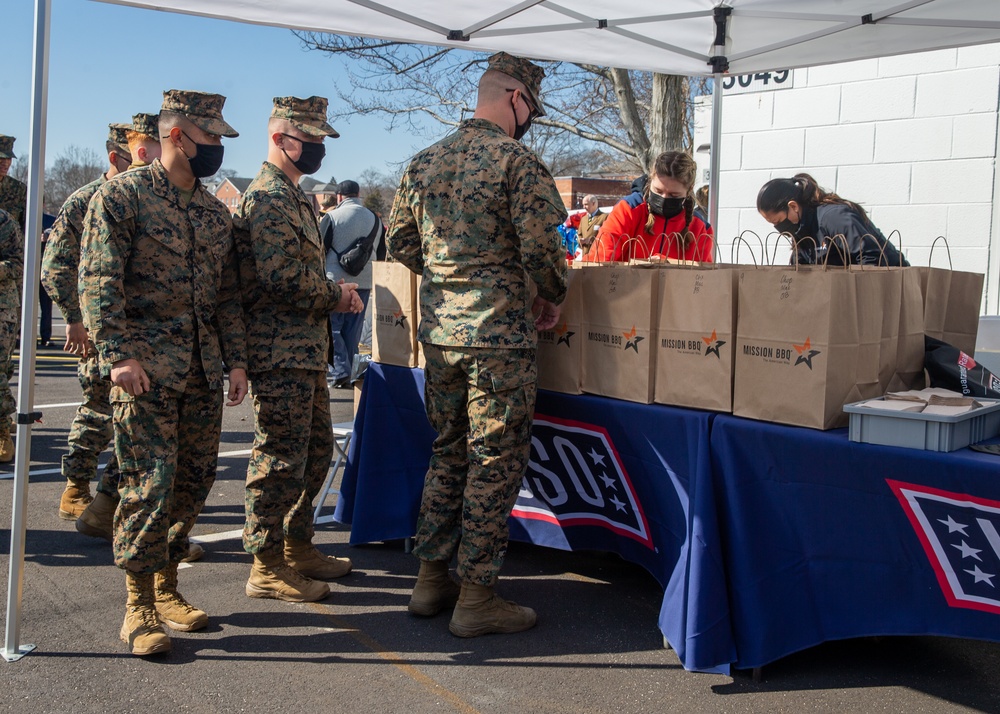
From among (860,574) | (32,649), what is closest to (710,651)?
(860,574)

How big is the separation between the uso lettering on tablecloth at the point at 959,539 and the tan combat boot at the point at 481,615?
147 cm

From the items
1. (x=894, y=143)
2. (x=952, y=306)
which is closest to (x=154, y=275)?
(x=952, y=306)

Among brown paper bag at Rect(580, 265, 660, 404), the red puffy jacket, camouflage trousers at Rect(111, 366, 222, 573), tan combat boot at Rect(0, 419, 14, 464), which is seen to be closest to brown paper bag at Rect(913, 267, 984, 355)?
brown paper bag at Rect(580, 265, 660, 404)

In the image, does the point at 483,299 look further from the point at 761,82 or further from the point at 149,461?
the point at 761,82

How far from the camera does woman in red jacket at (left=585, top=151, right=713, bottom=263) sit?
4473mm

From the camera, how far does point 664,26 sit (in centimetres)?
474

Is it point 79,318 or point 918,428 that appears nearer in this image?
point 918,428

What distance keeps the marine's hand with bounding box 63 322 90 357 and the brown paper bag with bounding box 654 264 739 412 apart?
2.73 meters

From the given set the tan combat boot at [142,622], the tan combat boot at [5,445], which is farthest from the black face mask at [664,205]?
the tan combat boot at [5,445]

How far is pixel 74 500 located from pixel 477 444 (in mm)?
2653

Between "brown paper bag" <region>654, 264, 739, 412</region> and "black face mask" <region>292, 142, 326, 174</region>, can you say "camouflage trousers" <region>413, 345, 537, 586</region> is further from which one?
"black face mask" <region>292, 142, 326, 174</region>

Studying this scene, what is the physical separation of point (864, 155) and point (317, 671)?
4857 millimetres

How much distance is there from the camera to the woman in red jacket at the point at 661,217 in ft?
14.7

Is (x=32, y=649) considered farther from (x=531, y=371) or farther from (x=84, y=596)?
(x=531, y=371)
